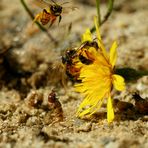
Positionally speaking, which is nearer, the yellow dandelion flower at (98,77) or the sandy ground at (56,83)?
the sandy ground at (56,83)

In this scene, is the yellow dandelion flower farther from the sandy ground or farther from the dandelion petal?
the sandy ground

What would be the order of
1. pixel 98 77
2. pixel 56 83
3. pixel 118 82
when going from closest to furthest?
1. pixel 118 82
2. pixel 98 77
3. pixel 56 83

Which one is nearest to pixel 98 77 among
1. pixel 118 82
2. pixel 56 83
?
pixel 118 82

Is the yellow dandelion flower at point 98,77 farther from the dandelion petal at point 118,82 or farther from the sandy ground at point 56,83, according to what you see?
the sandy ground at point 56,83

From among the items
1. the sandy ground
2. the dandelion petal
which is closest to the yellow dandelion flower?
the dandelion petal

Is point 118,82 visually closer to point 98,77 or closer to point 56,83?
point 98,77

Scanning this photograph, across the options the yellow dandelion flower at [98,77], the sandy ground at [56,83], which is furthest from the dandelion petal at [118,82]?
the sandy ground at [56,83]

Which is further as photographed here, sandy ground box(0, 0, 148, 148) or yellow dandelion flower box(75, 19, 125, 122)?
yellow dandelion flower box(75, 19, 125, 122)

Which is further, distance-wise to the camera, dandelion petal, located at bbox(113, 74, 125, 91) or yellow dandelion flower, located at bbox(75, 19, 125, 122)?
yellow dandelion flower, located at bbox(75, 19, 125, 122)

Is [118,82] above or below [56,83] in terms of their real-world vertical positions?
above
